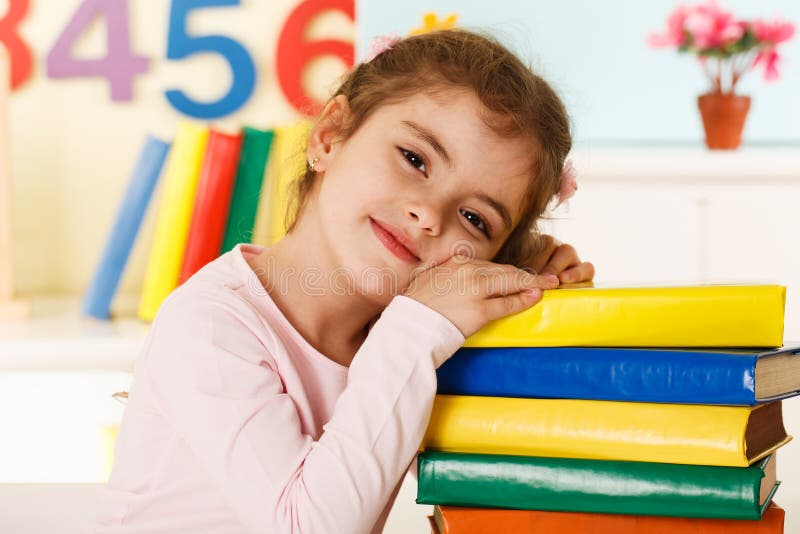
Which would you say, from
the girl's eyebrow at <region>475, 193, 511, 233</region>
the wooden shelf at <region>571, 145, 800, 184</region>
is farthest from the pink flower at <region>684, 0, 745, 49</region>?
the girl's eyebrow at <region>475, 193, 511, 233</region>

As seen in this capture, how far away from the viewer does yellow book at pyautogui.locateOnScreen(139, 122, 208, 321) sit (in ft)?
5.76

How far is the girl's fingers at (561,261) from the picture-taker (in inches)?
40.9

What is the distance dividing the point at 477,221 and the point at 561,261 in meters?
0.18

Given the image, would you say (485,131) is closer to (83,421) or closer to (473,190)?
(473,190)

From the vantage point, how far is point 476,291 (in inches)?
29.8

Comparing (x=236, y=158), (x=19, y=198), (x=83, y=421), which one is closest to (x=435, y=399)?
(x=83, y=421)

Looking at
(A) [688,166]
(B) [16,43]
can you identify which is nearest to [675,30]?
(A) [688,166]

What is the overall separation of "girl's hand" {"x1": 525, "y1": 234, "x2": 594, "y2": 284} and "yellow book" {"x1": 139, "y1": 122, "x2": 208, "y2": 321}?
0.86 metres

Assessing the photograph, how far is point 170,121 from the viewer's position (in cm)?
199

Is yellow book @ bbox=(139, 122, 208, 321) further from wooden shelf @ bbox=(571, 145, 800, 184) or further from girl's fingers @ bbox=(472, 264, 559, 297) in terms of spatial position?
girl's fingers @ bbox=(472, 264, 559, 297)

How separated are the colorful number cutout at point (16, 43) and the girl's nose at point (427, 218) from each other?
4.57 feet

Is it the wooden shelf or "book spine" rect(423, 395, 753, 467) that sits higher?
"book spine" rect(423, 395, 753, 467)

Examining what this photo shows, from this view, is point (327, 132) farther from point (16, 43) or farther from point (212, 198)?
point (16, 43)

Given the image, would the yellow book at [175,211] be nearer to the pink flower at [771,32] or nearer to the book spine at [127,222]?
the book spine at [127,222]
